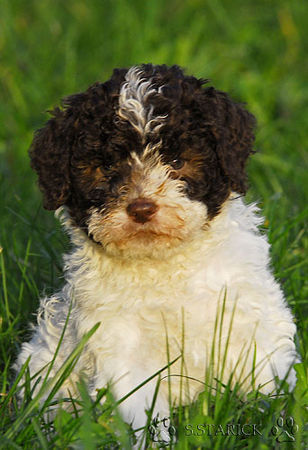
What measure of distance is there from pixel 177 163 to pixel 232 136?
0.42 m

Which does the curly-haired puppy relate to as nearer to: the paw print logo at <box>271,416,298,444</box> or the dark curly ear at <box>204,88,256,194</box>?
the dark curly ear at <box>204,88,256,194</box>

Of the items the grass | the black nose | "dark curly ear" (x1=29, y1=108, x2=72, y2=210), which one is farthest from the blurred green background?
the black nose

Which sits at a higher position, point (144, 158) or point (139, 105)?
point (139, 105)

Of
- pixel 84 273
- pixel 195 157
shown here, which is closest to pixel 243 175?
pixel 195 157

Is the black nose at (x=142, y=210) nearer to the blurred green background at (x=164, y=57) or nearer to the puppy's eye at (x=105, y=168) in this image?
the puppy's eye at (x=105, y=168)

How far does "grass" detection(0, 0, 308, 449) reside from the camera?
6.14m

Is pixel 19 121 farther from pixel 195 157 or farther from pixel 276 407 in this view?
pixel 276 407

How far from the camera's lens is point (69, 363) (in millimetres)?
4090

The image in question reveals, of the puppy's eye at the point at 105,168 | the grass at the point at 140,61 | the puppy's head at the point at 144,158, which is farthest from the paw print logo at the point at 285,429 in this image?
the puppy's eye at the point at 105,168

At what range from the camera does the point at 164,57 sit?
10.3m

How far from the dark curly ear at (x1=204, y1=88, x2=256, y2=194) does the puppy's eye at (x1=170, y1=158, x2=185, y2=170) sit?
0.79 feet

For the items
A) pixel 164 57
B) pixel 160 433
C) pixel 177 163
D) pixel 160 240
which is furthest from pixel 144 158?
pixel 164 57

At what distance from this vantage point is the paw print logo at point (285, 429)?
157 inches

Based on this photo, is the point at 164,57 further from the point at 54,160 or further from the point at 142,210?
the point at 142,210
